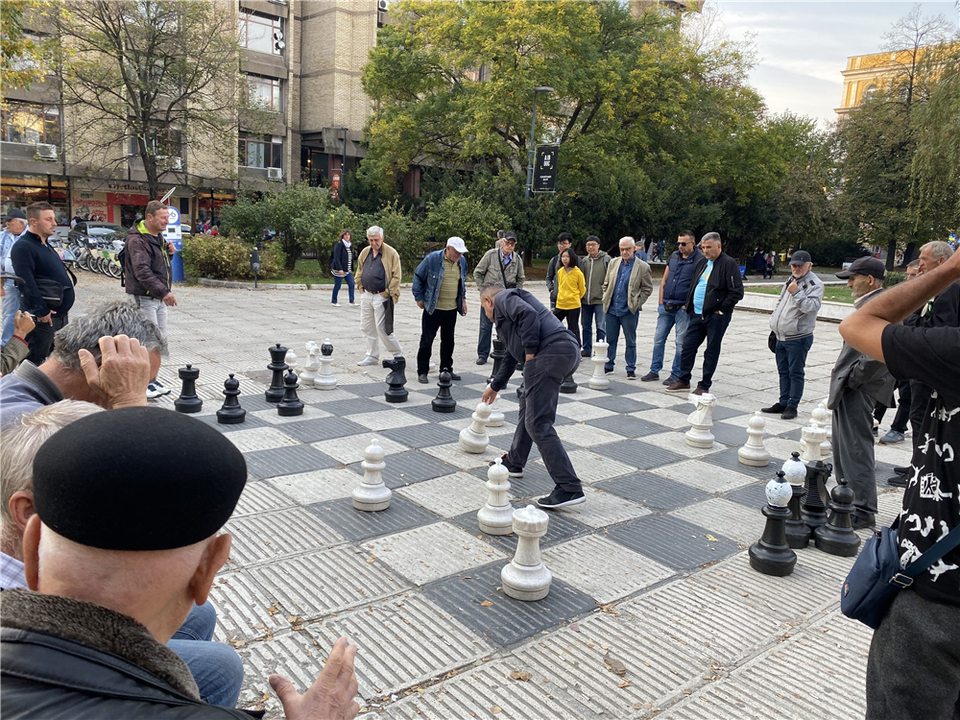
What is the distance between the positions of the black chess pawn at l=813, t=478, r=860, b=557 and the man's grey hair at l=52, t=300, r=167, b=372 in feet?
13.0

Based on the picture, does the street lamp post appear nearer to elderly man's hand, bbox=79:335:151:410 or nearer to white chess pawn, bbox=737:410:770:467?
white chess pawn, bbox=737:410:770:467

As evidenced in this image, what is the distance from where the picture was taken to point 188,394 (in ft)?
21.9

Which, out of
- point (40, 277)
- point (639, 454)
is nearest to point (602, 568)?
point (639, 454)

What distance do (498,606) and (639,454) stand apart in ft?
9.94

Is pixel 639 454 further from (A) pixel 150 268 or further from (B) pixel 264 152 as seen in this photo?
(B) pixel 264 152

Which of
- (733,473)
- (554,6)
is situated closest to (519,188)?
(554,6)

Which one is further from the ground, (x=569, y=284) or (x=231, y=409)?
(x=569, y=284)

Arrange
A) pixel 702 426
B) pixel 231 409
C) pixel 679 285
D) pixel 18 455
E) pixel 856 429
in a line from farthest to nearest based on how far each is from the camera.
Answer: pixel 679 285
pixel 702 426
pixel 231 409
pixel 856 429
pixel 18 455

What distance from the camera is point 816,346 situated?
47.2 feet

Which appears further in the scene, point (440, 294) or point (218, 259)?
point (218, 259)

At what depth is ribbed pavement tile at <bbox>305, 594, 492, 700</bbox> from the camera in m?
2.97

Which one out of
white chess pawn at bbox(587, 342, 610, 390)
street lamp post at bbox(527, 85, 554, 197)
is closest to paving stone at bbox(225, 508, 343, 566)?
white chess pawn at bbox(587, 342, 610, 390)

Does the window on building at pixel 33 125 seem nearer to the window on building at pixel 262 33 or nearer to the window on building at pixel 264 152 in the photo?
the window on building at pixel 264 152

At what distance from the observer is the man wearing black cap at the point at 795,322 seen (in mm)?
7637
